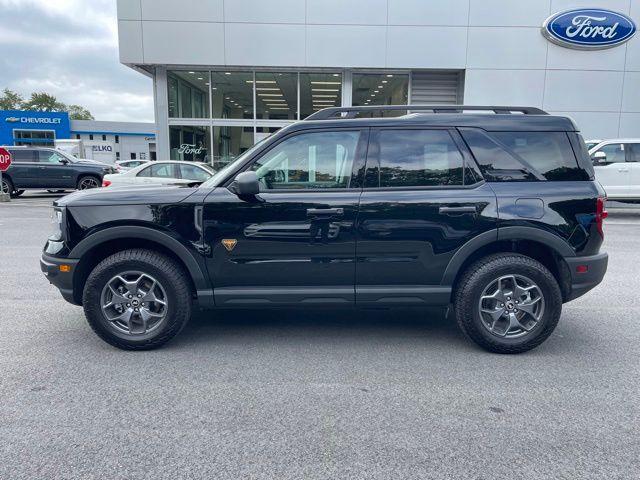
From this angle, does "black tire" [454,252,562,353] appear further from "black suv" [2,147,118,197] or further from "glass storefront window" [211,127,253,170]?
"black suv" [2,147,118,197]

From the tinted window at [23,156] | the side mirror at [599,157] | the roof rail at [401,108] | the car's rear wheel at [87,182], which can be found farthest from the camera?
the car's rear wheel at [87,182]

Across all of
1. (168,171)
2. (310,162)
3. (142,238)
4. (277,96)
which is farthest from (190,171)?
(310,162)

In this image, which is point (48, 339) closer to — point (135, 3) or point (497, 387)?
point (497, 387)

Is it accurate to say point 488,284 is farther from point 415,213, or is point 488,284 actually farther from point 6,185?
point 6,185

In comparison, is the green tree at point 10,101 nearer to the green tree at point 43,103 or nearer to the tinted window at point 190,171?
the green tree at point 43,103

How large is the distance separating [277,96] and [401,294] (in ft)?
50.7

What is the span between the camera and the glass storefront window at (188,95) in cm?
1748

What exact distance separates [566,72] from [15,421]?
18.7 m

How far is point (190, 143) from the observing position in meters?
17.9

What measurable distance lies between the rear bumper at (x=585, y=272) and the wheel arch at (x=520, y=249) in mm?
37

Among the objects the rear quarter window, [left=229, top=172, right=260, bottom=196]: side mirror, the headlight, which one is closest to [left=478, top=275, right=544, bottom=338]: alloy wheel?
the rear quarter window

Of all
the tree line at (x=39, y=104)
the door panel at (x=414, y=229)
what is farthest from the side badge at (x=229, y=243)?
the tree line at (x=39, y=104)

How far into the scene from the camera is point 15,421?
2.81 metres

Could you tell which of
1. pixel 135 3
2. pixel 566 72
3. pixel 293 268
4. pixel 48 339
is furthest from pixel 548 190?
pixel 135 3
